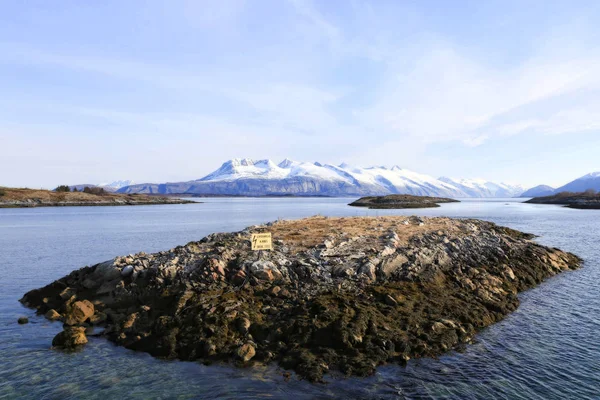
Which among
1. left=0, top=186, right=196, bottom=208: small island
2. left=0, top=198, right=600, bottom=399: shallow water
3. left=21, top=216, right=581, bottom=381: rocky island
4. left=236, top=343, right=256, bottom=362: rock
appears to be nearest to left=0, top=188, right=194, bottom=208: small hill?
left=0, top=186, right=196, bottom=208: small island

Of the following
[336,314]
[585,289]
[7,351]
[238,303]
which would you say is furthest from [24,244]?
[585,289]

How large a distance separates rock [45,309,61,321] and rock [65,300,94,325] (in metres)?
0.57

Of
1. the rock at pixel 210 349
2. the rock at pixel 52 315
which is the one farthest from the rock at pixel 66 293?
the rock at pixel 210 349

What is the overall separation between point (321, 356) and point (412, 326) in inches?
223

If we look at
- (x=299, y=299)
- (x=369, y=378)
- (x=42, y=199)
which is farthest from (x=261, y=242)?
(x=42, y=199)

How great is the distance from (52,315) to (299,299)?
49.2 feet

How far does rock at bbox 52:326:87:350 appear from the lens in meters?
18.5

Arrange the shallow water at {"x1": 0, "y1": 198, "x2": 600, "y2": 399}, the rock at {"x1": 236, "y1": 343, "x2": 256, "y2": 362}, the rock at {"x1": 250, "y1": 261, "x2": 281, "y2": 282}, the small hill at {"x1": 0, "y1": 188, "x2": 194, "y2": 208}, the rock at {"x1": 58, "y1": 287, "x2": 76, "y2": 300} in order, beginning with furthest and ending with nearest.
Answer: the small hill at {"x1": 0, "y1": 188, "x2": 194, "y2": 208}
the rock at {"x1": 58, "y1": 287, "x2": 76, "y2": 300}
the rock at {"x1": 250, "y1": 261, "x2": 281, "y2": 282}
the rock at {"x1": 236, "y1": 343, "x2": 256, "y2": 362}
the shallow water at {"x1": 0, "y1": 198, "x2": 600, "y2": 399}

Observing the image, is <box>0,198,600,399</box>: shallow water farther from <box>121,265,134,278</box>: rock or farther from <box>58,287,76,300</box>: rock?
<box>121,265,134,278</box>: rock

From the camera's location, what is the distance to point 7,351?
18.1 m

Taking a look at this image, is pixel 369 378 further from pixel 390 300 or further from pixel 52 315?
pixel 52 315

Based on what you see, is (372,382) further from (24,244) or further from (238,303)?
(24,244)

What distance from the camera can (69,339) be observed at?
18594mm

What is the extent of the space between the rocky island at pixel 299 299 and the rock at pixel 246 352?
0.18 feet
